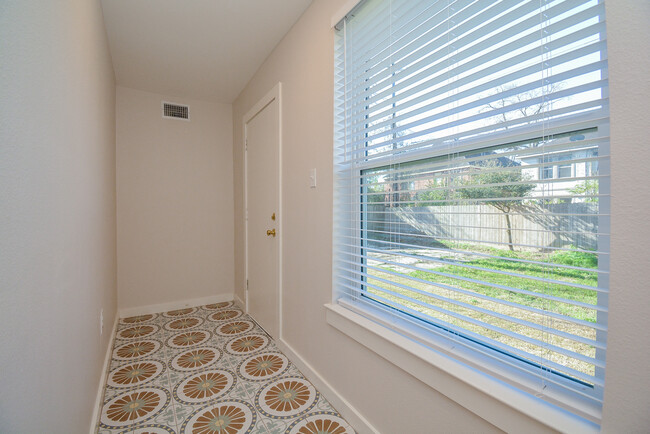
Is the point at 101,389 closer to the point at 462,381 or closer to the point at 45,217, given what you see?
the point at 45,217

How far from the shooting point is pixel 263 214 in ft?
9.18

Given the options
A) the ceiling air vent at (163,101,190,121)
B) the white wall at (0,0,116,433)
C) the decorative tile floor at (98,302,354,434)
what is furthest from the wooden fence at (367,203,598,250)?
the ceiling air vent at (163,101,190,121)

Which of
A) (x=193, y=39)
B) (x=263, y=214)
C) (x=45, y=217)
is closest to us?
(x=45, y=217)

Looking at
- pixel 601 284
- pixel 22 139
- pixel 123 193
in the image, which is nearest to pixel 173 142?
pixel 123 193

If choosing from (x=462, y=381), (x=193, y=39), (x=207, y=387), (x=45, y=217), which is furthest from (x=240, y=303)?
(x=462, y=381)

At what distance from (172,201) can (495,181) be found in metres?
3.39

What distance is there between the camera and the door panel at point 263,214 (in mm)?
2518

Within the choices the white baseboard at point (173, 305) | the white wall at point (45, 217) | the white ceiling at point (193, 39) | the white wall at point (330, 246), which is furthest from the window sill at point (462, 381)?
the white baseboard at point (173, 305)

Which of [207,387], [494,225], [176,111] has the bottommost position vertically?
[207,387]

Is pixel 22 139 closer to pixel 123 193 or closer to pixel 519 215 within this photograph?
pixel 519 215

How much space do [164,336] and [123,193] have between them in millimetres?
1596

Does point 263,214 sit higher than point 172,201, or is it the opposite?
point 172,201

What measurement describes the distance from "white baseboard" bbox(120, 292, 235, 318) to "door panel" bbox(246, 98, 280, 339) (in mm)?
698

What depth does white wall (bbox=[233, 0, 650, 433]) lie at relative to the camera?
2.17 ft
